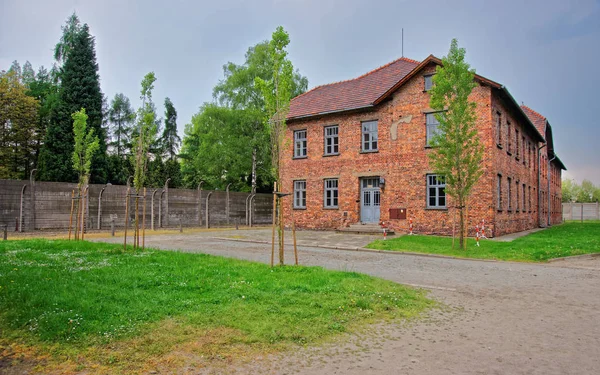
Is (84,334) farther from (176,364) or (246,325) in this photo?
(246,325)

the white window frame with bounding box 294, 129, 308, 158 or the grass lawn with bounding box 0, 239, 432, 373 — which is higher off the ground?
the white window frame with bounding box 294, 129, 308, 158

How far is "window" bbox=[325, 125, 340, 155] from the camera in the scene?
1045 inches

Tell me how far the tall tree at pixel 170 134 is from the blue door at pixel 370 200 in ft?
137

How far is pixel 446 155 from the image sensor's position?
1586 centimetres

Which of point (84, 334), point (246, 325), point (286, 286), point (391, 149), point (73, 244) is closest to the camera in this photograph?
point (84, 334)

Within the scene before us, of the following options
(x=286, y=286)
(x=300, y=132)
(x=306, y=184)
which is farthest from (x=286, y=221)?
(x=286, y=286)

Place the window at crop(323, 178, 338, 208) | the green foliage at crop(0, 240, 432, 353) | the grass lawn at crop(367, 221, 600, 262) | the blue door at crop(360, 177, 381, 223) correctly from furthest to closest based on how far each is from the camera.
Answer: the window at crop(323, 178, 338, 208) < the blue door at crop(360, 177, 381, 223) < the grass lawn at crop(367, 221, 600, 262) < the green foliage at crop(0, 240, 432, 353)

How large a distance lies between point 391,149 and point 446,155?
27.0ft

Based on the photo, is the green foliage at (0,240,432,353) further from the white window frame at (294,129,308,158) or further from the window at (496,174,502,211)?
the white window frame at (294,129,308,158)

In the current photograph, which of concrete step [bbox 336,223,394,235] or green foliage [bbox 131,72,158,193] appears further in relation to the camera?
concrete step [bbox 336,223,394,235]

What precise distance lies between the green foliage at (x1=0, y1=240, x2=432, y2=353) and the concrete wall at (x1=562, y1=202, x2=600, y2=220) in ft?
191

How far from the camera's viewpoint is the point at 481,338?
5.54 meters

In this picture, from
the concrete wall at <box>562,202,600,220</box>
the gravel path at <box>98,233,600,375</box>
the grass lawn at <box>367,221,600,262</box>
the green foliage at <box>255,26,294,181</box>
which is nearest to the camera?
the gravel path at <box>98,233,600,375</box>

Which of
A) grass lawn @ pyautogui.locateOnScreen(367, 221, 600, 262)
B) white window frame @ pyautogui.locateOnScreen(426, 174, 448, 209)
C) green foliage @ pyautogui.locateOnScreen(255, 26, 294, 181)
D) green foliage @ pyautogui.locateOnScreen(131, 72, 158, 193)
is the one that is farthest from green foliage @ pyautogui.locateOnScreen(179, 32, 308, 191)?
green foliage @ pyautogui.locateOnScreen(255, 26, 294, 181)
